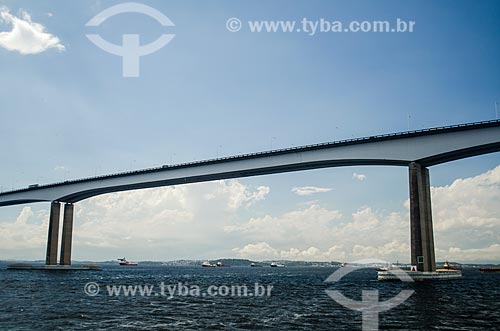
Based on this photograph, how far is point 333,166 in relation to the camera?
72.1 m

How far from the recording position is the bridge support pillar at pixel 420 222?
59.8 metres

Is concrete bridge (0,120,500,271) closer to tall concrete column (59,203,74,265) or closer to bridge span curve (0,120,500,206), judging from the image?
bridge span curve (0,120,500,206)

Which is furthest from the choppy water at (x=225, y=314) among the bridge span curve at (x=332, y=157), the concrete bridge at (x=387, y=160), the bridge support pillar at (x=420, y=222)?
the bridge span curve at (x=332, y=157)

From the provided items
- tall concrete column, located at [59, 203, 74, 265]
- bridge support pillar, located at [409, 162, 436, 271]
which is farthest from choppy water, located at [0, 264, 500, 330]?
tall concrete column, located at [59, 203, 74, 265]

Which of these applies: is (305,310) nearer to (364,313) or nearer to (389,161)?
(364,313)

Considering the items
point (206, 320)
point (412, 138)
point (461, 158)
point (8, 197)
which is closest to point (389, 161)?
point (412, 138)

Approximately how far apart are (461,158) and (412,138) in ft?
22.6

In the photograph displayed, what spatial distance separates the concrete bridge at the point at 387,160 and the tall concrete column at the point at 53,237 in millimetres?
16165

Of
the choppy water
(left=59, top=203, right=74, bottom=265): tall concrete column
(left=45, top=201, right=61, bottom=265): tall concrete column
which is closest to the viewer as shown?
the choppy water

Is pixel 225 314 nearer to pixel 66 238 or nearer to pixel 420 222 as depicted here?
pixel 420 222

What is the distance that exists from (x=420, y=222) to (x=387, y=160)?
9.41 m

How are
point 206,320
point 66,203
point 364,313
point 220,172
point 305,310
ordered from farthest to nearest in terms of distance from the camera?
point 66,203, point 220,172, point 305,310, point 364,313, point 206,320

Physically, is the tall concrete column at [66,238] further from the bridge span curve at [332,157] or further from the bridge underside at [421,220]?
the bridge underside at [421,220]

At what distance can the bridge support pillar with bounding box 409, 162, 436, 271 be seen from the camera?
59.8m
